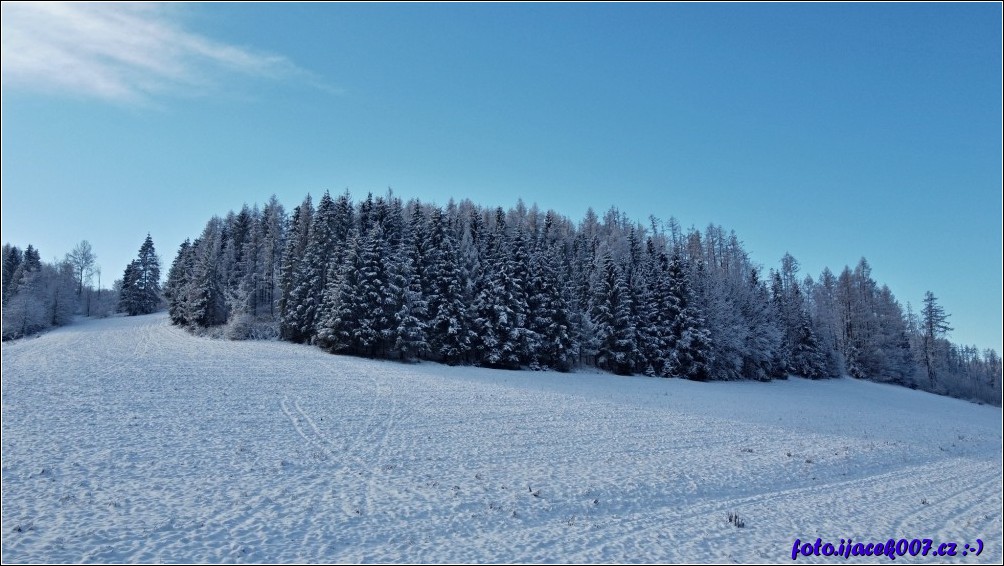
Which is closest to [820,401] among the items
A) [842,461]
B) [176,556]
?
[842,461]

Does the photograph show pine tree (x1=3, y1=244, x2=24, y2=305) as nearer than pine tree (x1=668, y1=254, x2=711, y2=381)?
No

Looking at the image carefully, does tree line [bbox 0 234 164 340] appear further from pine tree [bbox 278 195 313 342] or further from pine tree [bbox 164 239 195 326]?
pine tree [bbox 278 195 313 342]

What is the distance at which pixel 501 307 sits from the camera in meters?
43.3

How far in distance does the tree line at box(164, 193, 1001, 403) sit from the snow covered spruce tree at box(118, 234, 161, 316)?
1523 cm

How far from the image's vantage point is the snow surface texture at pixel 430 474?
8.41m

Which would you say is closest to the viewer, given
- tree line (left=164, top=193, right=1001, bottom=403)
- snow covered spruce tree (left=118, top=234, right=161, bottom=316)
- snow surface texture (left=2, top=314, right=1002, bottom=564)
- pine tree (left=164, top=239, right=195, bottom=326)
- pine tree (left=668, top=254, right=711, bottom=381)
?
snow surface texture (left=2, top=314, right=1002, bottom=564)

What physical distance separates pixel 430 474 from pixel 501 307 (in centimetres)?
3096

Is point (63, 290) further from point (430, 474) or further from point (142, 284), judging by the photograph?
point (430, 474)

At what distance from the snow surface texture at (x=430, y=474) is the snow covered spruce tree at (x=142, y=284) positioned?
205 ft

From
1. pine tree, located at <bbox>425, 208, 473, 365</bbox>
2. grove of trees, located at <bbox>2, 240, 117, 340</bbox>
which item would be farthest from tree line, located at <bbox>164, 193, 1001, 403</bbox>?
grove of trees, located at <bbox>2, 240, 117, 340</bbox>

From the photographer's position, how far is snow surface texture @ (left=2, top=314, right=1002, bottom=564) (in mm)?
8406

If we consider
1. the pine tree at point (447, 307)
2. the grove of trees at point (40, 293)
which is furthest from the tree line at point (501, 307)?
the grove of trees at point (40, 293)

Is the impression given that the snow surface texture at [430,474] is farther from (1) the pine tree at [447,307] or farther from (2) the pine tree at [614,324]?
(2) the pine tree at [614,324]

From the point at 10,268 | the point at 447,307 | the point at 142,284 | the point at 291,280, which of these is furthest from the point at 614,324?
the point at 10,268
